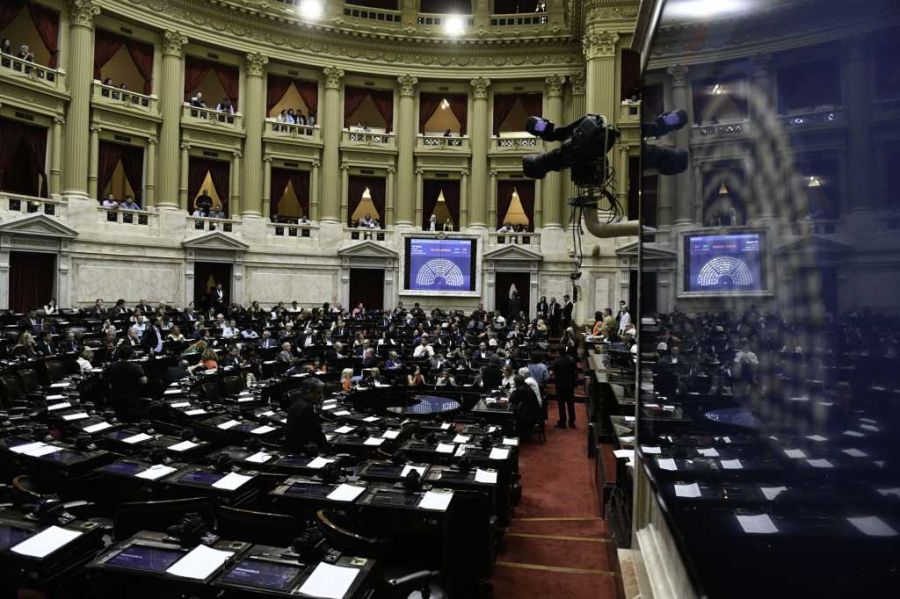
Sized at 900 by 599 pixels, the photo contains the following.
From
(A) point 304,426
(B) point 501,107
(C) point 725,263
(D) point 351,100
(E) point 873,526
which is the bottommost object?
(A) point 304,426

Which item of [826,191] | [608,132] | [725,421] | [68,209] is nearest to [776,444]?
[725,421]

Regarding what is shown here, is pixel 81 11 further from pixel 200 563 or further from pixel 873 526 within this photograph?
pixel 873 526

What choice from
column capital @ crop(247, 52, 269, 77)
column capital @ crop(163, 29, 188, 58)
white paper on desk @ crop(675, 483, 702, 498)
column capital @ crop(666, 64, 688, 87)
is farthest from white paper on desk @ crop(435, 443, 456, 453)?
column capital @ crop(247, 52, 269, 77)

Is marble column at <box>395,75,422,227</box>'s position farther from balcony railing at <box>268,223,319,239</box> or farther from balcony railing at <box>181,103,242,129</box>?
balcony railing at <box>181,103,242,129</box>

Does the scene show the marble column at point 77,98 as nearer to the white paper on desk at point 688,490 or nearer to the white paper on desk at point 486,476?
the white paper on desk at point 486,476

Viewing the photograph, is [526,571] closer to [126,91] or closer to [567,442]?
[567,442]

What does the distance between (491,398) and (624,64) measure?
17.2m

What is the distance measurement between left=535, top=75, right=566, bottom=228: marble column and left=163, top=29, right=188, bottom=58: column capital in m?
14.4

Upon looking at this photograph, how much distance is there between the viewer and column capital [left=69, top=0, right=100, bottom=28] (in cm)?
1966

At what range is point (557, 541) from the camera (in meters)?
6.12

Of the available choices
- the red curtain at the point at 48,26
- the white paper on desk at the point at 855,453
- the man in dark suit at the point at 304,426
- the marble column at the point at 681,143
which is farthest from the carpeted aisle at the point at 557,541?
the red curtain at the point at 48,26

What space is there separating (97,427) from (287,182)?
19.9m

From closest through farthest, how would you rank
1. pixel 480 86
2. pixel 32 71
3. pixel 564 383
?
pixel 564 383
pixel 32 71
pixel 480 86

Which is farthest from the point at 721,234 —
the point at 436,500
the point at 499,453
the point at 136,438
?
the point at 136,438
